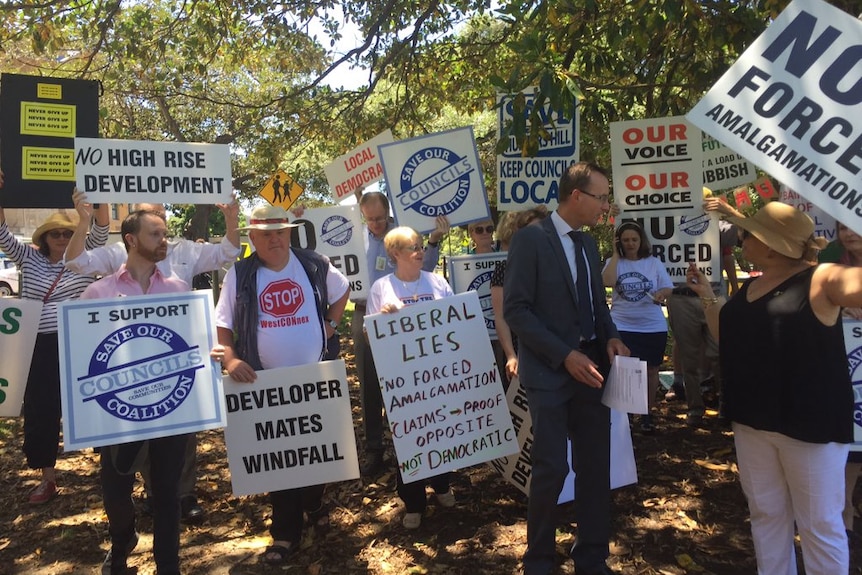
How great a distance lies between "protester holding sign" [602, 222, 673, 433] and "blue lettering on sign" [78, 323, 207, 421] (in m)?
3.48

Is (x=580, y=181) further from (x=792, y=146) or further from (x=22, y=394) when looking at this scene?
(x=22, y=394)

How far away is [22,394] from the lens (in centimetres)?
449

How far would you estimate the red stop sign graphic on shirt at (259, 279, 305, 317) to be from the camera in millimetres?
4004

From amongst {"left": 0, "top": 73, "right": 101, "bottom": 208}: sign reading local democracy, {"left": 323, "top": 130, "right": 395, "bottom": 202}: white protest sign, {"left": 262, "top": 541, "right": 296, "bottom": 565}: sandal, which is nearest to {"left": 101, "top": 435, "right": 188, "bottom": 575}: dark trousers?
{"left": 262, "top": 541, "right": 296, "bottom": 565}: sandal

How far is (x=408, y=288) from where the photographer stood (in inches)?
176

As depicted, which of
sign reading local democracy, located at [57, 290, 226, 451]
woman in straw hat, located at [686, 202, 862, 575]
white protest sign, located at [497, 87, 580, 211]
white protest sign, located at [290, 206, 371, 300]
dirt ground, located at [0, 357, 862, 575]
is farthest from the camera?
white protest sign, located at [290, 206, 371, 300]

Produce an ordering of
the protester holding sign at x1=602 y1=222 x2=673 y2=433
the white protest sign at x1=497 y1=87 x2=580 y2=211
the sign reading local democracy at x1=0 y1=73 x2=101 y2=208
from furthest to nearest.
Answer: the protester holding sign at x1=602 y1=222 x2=673 y2=433, the white protest sign at x1=497 y1=87 x2=580 y2=211, the sign reading local democracy at x1=0 y1=73 x2=101 y2=208

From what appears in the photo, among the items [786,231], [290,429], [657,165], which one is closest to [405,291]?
[290,429]

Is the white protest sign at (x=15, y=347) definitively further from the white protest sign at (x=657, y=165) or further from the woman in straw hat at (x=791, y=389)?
the white protest sign at (x=657, y=165)

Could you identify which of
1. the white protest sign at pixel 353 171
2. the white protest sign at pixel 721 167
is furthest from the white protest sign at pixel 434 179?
the white protest sign at pixel 721 167

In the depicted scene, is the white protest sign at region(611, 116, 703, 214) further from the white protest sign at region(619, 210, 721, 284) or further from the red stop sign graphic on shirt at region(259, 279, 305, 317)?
the red stop sign graphic on shirt at region(259, 279, 305, 317)

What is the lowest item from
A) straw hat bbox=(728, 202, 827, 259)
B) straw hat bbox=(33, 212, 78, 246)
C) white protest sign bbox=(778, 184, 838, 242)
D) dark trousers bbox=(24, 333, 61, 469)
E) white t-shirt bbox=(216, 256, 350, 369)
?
dark trousers bbox=(24, 333, 61, 469)

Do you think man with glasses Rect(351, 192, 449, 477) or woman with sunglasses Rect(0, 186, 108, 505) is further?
man with glasses Rect(351, 192, 449, 477)

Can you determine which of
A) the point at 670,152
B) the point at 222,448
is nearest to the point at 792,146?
the point at 670,152
